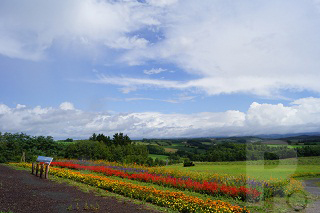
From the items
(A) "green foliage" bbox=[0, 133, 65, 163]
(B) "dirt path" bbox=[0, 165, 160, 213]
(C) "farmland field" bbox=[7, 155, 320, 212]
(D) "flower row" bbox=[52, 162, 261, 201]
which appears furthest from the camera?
(A) "green foliage" bbox=[0, 133, 65, 163]

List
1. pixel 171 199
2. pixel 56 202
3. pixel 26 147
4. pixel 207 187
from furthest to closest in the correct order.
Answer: pixel 26 147
pixel 207 187
pixel 171 199
pixel 56 202

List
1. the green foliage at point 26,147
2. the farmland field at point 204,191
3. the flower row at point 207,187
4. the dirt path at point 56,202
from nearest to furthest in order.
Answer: the dirt path at point 56,202 < the farmland field at point 204,191 < the flower row at point 207,187 < the green foliage at point 26,147

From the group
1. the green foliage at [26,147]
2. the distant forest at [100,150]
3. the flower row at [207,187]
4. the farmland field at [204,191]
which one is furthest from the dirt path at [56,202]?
the green foliage at [26,147]

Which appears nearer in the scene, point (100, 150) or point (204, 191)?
point (204, 191)

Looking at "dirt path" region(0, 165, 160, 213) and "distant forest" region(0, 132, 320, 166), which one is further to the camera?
"distant forest" region(0, 132, 320, 166)

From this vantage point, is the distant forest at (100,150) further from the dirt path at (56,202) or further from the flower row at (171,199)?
the dirt path at (56,202)

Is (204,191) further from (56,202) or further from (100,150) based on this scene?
(100,150)

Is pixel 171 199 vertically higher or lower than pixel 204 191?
higher

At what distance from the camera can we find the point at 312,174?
22453 millimetres

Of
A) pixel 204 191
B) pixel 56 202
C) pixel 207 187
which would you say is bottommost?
pixel 204 191

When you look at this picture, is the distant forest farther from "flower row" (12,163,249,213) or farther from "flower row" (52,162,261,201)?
"flower row" (12,163,249,213)

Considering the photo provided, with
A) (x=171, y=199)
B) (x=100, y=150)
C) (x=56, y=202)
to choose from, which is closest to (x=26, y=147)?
(x=100, y=150)

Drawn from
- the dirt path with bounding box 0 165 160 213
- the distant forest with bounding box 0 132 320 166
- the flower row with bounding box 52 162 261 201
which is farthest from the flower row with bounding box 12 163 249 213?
the distant forest with bounding box 0 132 320 166

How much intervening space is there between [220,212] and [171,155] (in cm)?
3965
